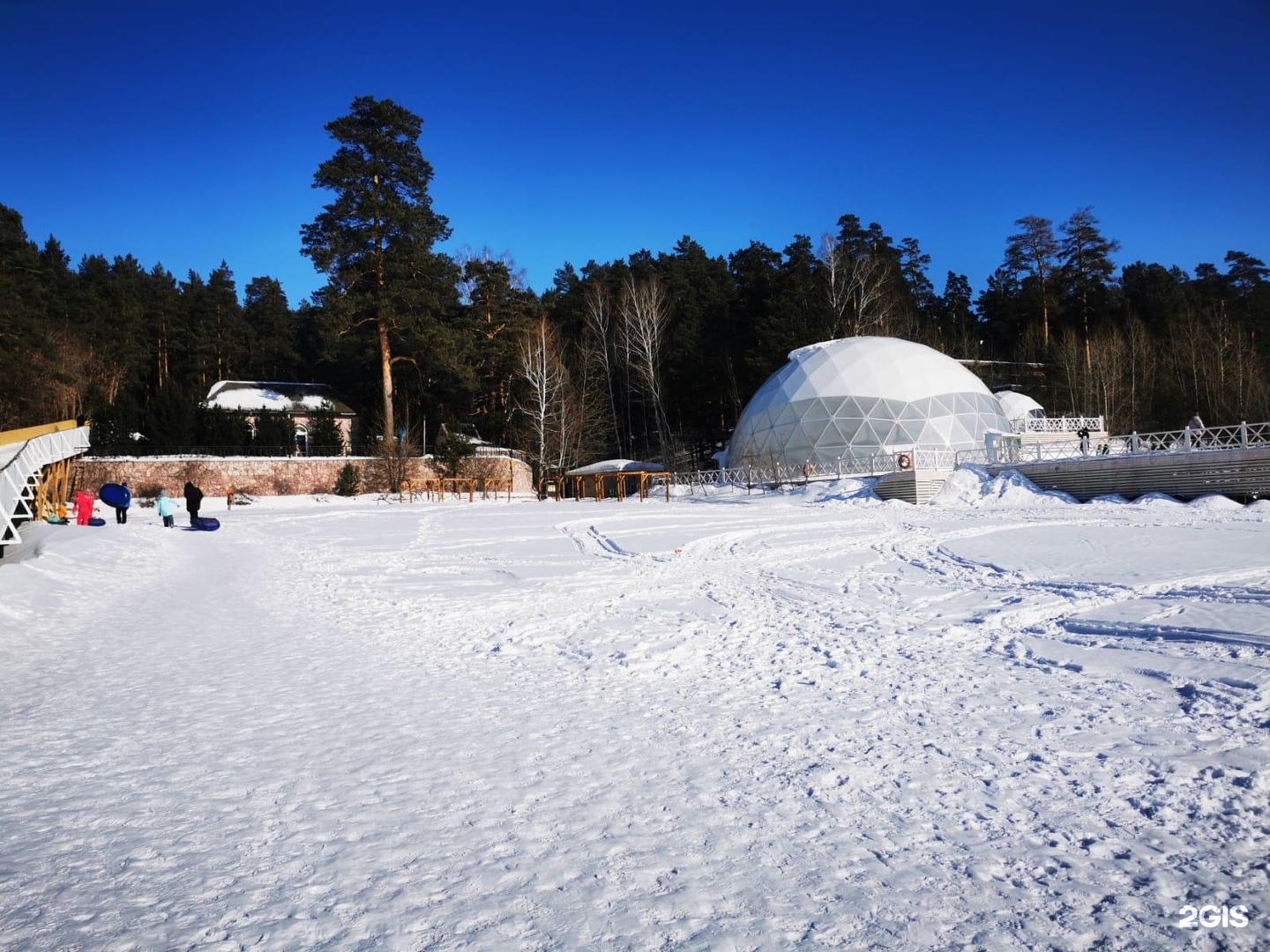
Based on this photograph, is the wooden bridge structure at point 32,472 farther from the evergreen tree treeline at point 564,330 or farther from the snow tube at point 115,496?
the evergreen tree treeline at point 564,330

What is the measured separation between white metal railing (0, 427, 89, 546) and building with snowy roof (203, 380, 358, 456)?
78.2 ft

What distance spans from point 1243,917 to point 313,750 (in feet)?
12.4

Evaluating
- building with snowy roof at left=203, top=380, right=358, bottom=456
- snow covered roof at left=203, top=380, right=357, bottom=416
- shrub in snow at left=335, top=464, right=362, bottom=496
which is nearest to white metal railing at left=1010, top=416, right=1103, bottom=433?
shrub in snow at left=335, top=464, right=362, bottom=496

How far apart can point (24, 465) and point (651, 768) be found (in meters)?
13.7

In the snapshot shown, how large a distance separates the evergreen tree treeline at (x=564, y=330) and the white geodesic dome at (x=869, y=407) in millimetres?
7467

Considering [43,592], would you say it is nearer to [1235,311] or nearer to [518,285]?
[518,285]

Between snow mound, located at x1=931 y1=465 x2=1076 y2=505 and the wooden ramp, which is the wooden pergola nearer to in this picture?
snow mound, located at x1=931 y1=465 x2=1076 y2=505

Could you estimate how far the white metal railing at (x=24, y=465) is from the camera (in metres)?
10.1

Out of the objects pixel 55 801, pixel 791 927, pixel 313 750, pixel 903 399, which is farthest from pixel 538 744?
pixel 903 399

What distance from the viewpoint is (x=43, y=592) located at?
27.9 ft

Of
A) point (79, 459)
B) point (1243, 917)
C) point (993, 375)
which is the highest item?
point (993, 375)

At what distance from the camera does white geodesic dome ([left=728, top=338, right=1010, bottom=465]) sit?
110ft

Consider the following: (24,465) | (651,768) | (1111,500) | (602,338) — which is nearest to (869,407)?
(1111,500)

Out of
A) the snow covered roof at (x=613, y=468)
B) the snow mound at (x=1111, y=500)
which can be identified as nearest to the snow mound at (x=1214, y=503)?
the snow mound at (x=1111, y=500)
